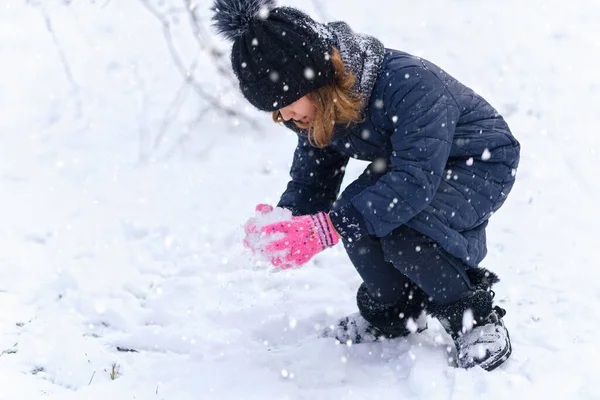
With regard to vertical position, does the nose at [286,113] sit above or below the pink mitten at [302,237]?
above

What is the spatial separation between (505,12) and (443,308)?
13.6 feet

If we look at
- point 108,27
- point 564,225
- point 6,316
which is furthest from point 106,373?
point 108,27

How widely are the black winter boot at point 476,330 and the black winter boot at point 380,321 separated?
0.21 m

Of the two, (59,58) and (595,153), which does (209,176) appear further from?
(595,153)

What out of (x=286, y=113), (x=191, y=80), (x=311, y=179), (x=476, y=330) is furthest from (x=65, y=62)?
(x=476, y=330)

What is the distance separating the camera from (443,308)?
2551mm

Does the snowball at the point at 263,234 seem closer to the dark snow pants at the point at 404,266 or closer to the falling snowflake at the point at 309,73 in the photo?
the dark snow pants at the point at 404,266

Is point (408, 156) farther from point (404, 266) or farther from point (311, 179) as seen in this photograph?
point (311, 179)

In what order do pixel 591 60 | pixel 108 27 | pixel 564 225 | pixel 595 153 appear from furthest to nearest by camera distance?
1. pixel 108 27
2. pixel 591 60
3. pixel 595 153
4. pixel 564 225

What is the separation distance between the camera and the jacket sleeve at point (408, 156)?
7.25 ft

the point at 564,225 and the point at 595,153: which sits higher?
the point at 595,153

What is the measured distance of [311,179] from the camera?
2.81 meters

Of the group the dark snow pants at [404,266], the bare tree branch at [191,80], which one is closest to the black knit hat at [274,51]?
the dark snow pants at [404,266]

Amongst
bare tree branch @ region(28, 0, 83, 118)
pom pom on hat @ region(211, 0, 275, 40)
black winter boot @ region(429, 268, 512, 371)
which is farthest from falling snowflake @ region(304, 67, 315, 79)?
bare tree branch @ region(28, 0, 83, 118)
